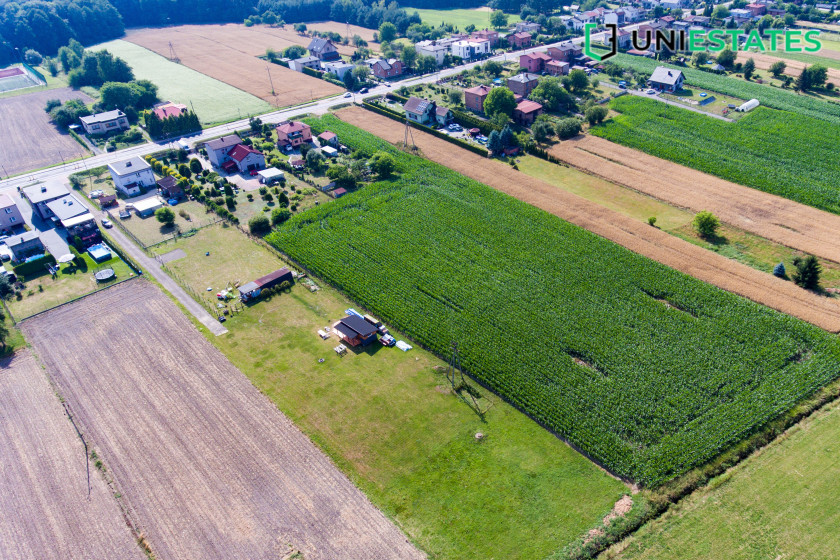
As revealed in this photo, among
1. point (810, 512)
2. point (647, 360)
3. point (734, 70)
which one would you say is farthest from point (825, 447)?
point (734, 70)

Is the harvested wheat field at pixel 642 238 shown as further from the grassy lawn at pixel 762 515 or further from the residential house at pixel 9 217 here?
the residential house at pixel 9 217

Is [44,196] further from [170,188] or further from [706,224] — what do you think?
[706,224]

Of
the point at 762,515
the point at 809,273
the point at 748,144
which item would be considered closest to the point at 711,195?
the point at 748,144

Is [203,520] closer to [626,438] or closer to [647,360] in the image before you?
[626,438]

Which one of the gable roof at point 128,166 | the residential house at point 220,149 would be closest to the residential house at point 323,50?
the residential house at point 220,149

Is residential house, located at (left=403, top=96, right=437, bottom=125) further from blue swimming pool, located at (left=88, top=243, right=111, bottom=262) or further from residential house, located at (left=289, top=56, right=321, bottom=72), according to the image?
blue swimming pool, located at (left=88, top=243, right=111, bottom=262)
